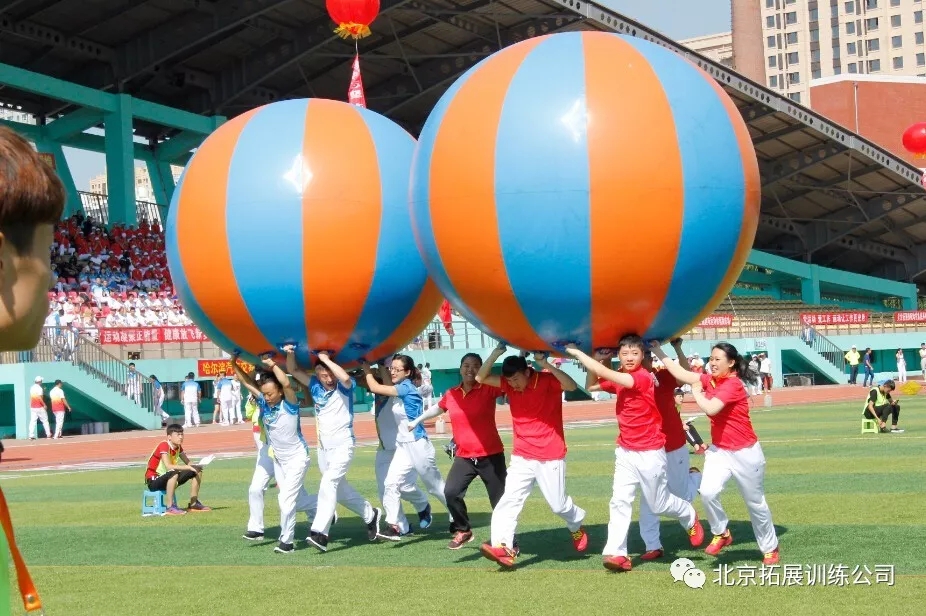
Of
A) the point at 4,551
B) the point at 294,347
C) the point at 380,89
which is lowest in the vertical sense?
the point at 4,551

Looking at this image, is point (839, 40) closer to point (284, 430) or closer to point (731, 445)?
point (284, 430)

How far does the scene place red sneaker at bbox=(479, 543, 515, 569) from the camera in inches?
344

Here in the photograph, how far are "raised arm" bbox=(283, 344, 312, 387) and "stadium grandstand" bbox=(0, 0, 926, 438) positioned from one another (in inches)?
861

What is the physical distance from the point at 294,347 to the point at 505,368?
5.89 ft

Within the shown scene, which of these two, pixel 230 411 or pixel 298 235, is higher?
pixel 298 235

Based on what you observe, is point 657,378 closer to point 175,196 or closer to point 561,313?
point 561,313

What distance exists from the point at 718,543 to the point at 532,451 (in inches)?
58.6

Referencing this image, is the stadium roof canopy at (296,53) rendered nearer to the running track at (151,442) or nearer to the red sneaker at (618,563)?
the running track at (151,442)

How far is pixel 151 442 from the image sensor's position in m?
27.9

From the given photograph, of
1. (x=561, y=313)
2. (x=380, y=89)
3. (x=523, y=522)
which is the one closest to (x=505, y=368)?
(x=561, y=313)

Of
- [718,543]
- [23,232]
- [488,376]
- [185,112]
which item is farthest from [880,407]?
[185,112]

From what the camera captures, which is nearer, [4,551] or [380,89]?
[4,551]

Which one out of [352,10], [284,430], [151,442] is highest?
[352,10]

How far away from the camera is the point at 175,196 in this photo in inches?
397
